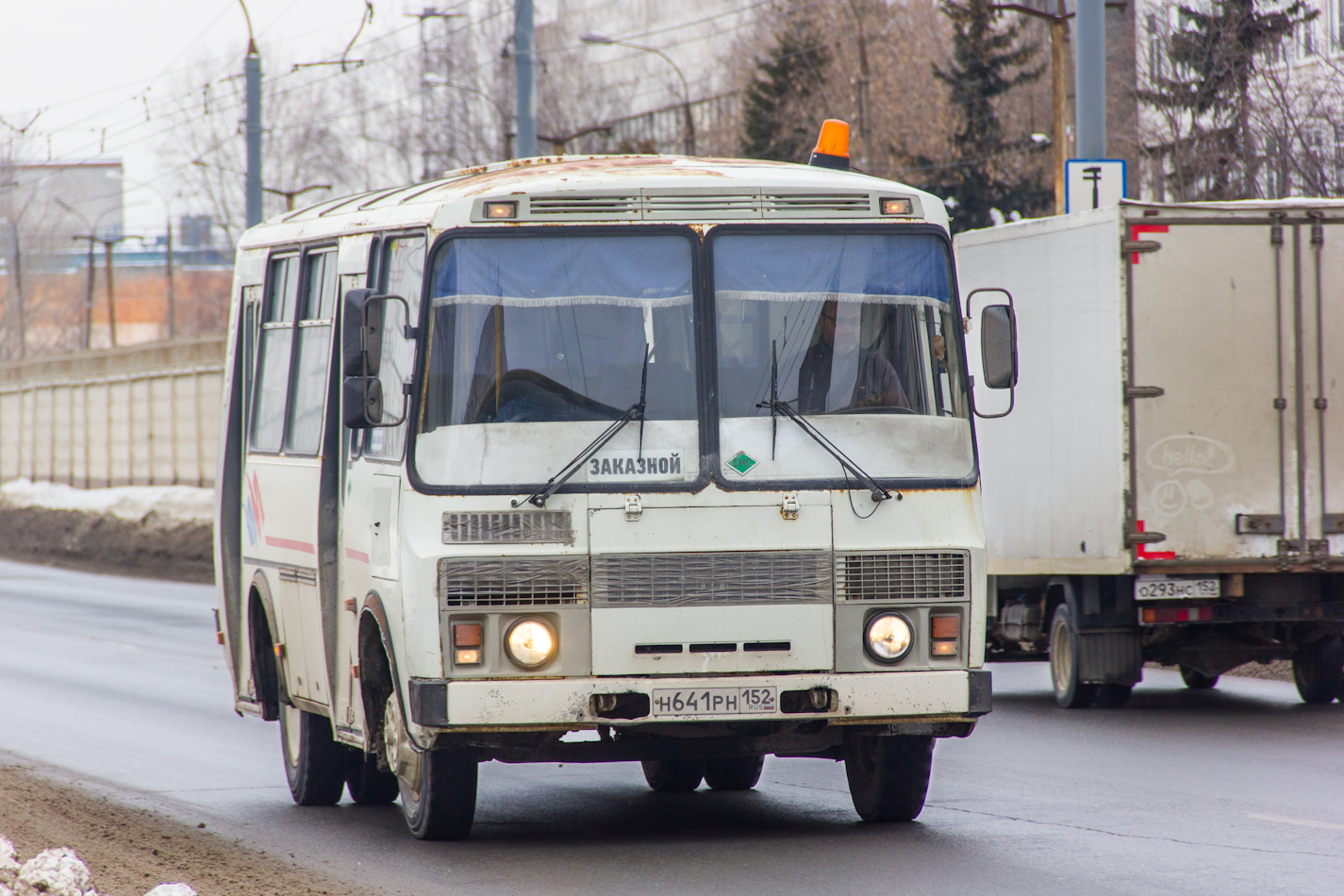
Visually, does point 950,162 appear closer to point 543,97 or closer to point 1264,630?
point 543,97

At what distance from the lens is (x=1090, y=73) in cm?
1886

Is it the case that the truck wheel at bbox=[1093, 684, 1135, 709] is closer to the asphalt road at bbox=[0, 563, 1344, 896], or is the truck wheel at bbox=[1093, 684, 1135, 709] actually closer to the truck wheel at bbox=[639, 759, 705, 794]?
the asphalt road at bbox=[0, 563, 1344, 896]

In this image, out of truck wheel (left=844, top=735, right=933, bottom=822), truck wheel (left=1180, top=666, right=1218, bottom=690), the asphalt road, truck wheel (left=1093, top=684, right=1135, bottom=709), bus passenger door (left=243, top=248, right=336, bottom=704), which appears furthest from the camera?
truck wheel (left=1180, top=666, right=1218, bottom=690)

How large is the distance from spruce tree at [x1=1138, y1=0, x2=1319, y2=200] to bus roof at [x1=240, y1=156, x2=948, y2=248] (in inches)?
876

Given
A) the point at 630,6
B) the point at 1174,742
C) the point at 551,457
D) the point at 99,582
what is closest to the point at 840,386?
the point at 551,457

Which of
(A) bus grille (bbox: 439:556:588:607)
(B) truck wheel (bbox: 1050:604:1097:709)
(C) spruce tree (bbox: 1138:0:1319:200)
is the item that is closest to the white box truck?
(B) truck wheel (bbox: 1050:604:1097:709)

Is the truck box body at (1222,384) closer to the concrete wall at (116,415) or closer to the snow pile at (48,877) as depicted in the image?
the snow pile at (48,877)

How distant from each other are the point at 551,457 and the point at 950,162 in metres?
49.9

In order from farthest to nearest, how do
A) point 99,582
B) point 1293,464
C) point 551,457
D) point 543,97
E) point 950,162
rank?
point 543,97, point 950,162, point 99,582, point 1293,464, point 551,457

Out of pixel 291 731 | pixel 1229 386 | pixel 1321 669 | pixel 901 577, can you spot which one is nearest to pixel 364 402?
pixel 901 577

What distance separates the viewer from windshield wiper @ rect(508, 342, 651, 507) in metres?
7.89

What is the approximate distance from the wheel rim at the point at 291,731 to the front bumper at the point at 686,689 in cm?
254

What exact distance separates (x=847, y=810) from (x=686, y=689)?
1888 mm

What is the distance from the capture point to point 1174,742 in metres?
12.1
